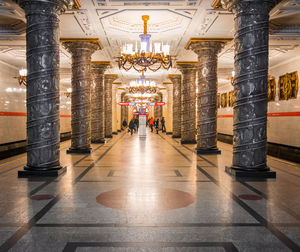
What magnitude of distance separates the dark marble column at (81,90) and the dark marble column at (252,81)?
5637mm

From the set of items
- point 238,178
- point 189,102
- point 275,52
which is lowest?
point 238,178

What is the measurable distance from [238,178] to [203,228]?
325 centimetres

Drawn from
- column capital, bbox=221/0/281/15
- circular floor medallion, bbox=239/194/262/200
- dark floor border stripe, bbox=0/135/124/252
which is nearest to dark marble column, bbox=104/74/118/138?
column capital, bbox=221/0/281/15

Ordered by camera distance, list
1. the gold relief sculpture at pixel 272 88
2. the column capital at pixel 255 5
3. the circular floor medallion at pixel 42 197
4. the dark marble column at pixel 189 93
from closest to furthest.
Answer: the circular floor medallion at pixel 42 197
the column capital at pixel 255 5
the gold relief sculpture at pixel 272 88
the dark marble column at pixel 189 93

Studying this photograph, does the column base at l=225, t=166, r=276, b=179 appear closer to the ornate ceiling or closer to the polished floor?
Result: the polished floor

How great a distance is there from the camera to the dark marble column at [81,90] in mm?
10516

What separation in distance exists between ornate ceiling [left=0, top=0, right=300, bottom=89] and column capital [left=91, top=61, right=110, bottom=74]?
2.80m

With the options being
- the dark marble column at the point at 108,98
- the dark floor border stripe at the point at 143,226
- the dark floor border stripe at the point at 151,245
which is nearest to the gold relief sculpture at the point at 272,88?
the dark marble column at the point at 108,98

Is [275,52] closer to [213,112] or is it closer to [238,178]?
[213,112]

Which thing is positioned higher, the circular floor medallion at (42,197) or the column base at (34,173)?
the column base at (34,173)

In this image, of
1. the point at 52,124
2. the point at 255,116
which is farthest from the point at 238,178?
the point at 52,124

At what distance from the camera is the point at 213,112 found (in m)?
10.9

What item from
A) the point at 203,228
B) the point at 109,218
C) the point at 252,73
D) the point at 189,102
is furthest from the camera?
the point at 189,102

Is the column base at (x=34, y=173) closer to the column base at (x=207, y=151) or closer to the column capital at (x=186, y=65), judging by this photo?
the column base at (x=207, y=151)
